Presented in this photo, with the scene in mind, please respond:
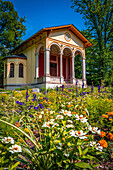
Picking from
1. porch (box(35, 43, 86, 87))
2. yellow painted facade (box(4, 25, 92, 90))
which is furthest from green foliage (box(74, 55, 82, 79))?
yellow painted facade (box(4, 25, 92, 90))

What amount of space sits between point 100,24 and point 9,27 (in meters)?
16.0

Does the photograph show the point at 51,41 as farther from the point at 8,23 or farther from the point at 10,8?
the point at 10,8

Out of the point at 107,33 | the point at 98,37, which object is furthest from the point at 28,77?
the point at 107,33

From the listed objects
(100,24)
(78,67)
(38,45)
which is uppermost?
(100,24)

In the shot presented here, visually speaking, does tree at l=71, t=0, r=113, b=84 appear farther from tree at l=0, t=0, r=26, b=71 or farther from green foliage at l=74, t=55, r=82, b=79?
tree at l=0, t=0, r=26, b=71

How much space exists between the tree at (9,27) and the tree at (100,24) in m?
11.1

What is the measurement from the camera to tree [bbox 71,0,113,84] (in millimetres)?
17922

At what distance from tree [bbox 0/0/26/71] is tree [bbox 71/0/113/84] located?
11146 millimetres

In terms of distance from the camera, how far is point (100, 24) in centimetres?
1980

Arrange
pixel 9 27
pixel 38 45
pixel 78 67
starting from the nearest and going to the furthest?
pixel 38 45 < pixel 78 67 < pixel 9 27

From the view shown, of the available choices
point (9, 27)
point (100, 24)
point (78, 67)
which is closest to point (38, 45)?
point (78, 67)

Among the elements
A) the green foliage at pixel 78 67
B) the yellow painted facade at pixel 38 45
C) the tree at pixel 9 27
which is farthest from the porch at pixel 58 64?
the tree at pixel 9 27

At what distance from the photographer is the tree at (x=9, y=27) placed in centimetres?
2427

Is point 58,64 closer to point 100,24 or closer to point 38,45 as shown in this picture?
point 38,45
